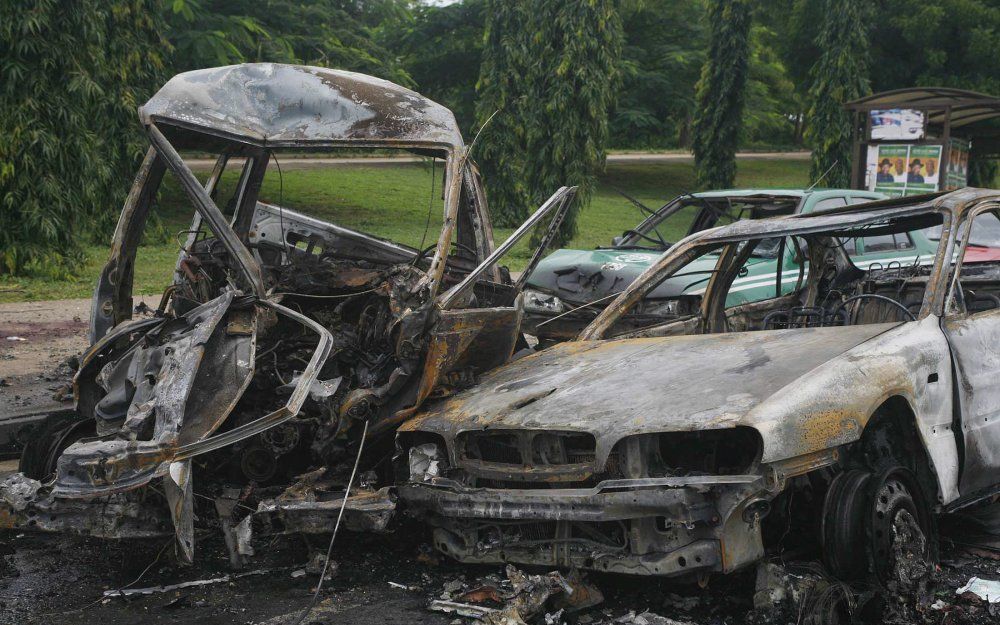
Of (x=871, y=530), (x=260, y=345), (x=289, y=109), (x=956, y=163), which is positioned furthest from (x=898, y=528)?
(x=956, y=163)

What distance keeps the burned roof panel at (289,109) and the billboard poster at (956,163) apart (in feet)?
46.0

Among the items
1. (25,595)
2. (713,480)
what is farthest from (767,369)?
(25,595)

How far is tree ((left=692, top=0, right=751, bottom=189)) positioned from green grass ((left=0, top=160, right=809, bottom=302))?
2.45 m

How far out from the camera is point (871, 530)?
411 centimetres

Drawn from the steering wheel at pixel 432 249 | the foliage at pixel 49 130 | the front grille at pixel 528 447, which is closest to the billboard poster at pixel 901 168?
the foliage at pixel 49 130

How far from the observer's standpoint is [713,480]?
3.90m

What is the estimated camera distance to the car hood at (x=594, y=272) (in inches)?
356

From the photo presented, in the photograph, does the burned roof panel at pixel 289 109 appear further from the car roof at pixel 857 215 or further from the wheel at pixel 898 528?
the wheel at pixel 898 528

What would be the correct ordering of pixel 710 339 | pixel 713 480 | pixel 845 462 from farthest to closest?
pixel 710 339
pixel 845 462
pixel 713 480

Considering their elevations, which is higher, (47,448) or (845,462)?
(845,462)

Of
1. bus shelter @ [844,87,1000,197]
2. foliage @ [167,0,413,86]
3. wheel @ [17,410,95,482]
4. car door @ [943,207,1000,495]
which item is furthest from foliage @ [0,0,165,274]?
car door @ [943,207,1000,495]

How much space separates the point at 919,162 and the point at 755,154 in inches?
957

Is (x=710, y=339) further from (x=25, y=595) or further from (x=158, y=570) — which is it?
(x=25, y=595)

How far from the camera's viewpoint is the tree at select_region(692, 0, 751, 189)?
2562cm
